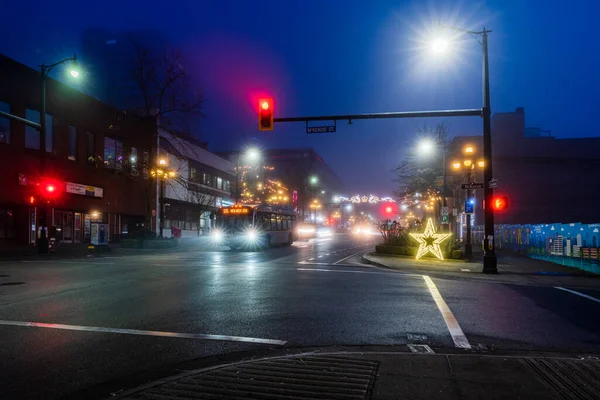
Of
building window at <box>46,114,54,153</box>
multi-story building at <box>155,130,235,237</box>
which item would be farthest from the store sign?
multi-story building at <box>155,130,235,237</box>

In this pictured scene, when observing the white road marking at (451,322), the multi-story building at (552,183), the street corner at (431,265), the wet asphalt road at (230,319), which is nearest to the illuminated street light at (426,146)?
the multi-story building at (552,183)

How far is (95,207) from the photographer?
122 ft

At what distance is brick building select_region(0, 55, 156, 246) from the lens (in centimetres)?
2912

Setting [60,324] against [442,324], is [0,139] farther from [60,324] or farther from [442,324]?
[442,324]

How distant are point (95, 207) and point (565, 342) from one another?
36223 millimetres

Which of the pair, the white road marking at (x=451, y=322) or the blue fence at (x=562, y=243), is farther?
the blue fence at (x=562, y=243)

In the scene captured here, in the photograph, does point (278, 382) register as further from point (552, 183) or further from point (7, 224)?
point (552, 183)

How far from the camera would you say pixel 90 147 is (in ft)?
122

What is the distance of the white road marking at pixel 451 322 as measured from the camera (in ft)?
22.6

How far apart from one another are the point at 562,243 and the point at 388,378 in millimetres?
19246

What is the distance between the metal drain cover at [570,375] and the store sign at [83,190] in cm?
3420

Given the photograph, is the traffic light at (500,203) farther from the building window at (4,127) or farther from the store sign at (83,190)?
the store sign at (83,190)

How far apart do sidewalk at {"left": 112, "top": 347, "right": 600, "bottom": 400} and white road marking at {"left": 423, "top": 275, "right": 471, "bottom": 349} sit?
95 cm

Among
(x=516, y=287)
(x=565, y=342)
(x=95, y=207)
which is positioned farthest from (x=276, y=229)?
(x=565, y=342)
